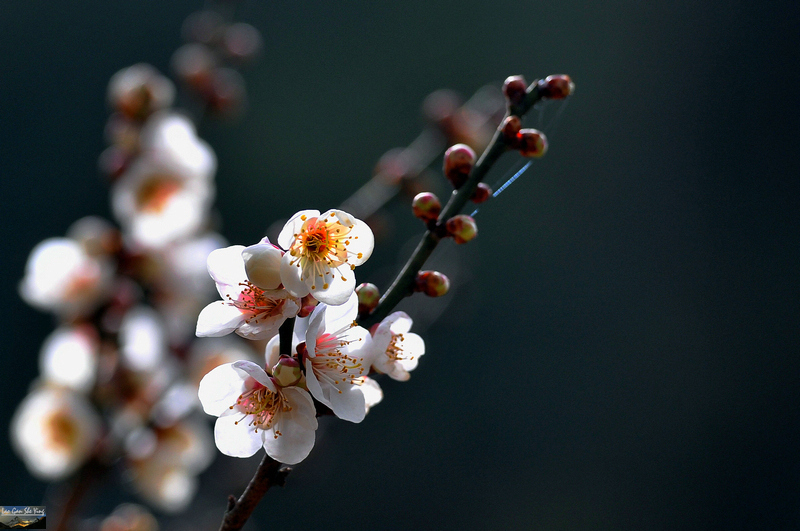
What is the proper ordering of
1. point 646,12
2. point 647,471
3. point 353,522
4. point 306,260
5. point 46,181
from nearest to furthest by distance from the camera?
point 306,260 → point 46,181 → point 353,522 → point 647,471 → point 646,12

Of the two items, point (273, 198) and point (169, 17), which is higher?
point (169, 17)

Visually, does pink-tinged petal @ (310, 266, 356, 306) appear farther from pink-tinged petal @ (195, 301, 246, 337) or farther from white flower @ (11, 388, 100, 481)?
white flower @ (11, 388, 100, 481)

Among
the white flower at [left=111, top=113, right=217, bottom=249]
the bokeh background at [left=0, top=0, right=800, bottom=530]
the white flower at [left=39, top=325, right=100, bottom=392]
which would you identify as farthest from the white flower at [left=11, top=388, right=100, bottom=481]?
the bokeh background at [left=0, top=0, right=800, bottom=530]

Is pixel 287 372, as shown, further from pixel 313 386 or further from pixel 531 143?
pixel 531 143

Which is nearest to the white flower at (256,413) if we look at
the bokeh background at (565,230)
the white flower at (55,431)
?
the white flower at (55,431)

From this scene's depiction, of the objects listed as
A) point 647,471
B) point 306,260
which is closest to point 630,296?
point 647,471

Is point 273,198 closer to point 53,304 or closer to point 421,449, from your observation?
point 421,449
